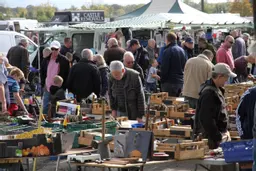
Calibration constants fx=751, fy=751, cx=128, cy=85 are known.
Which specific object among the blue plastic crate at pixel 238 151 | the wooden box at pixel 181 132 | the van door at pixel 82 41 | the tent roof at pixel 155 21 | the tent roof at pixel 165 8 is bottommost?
the wooden box at pixel 181 132

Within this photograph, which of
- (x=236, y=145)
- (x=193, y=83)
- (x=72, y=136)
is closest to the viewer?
(x=236, y=145)

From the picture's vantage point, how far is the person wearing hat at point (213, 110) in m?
7.98

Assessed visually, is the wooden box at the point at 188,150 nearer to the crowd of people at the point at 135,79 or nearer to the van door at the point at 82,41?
the crowd of people at the point at 135,79

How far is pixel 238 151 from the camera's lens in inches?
266

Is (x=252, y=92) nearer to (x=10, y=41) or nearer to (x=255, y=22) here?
(x=255, y=22)

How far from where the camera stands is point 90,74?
41.0 feet

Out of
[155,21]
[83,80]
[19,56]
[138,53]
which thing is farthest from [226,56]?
[155,21]

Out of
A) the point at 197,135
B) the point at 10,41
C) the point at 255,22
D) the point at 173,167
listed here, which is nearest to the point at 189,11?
the point at 10,41

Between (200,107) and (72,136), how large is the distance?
4.62 feet

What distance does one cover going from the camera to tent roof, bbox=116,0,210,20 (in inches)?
1080

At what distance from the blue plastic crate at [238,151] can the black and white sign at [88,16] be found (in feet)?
104

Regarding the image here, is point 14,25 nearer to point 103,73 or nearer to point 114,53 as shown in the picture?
point 114,53

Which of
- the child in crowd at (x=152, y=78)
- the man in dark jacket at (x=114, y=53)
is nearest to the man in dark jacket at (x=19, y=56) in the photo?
the child in crowd at (x=152, y=78)

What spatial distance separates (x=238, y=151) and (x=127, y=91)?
372cm
